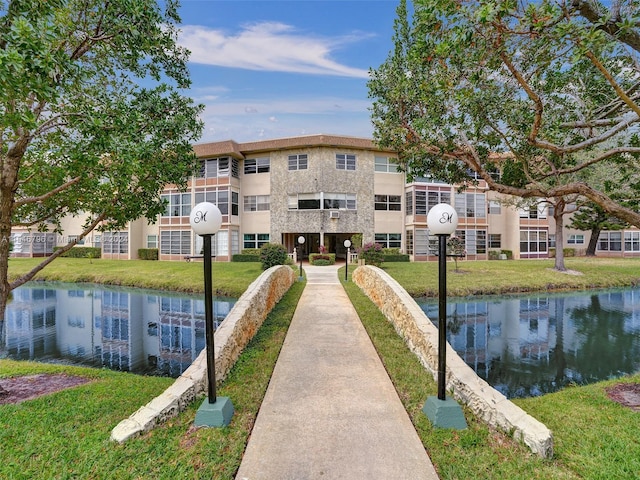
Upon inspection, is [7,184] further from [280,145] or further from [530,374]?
[280,145]

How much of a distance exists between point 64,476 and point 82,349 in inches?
281

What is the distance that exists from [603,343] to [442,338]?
837 centimetres

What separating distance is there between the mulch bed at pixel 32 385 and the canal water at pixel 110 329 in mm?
1491

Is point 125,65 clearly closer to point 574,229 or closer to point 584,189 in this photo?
point 584,189

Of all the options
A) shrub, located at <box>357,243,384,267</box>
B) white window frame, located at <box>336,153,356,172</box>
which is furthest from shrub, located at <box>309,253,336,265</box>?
white window frame, located at <box>336,153,356,172</box>

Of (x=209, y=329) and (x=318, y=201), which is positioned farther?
(x=318, y=201)

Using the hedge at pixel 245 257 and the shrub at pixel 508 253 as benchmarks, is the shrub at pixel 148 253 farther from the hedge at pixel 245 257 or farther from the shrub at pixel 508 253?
the shrub at pixel 508 253

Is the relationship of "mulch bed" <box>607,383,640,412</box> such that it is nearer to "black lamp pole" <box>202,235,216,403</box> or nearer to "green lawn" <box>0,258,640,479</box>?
"green lawn" <box>0,258,640,479</box>

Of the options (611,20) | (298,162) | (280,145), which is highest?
(280,145)

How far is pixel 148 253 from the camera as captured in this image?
1104 inches

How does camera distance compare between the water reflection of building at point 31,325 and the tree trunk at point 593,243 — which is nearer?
the water reflection of building at point 31,325

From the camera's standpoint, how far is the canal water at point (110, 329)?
8.02 metres

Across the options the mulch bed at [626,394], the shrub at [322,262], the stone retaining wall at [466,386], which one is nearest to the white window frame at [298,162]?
the shrub at [322,262]

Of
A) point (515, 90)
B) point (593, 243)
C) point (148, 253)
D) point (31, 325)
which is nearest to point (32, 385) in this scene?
point (31, 325)
